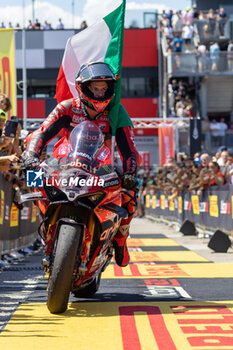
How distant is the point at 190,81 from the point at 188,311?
3439 cm

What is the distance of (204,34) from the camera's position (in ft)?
128

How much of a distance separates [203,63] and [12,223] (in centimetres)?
2575

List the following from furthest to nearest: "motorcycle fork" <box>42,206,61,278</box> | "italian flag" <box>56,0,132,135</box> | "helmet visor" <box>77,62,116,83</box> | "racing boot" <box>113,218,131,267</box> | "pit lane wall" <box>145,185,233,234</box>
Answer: "pit lane wall" <box>145,185,233,234</box> → "italian flag" <box>56,0,132,135</box> → "racing boot" <box>113,218,131,267</box> → "helmet visor" <box>77,62,116,83</box> → "motorcycle fork" <box>42,206,61,278</box>

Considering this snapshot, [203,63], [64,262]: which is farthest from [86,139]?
[203,63]

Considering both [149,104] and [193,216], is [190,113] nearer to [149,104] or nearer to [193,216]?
[149,104]

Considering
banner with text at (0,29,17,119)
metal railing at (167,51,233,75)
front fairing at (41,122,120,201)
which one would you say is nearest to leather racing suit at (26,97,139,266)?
front fairing at (41,122,120,201)

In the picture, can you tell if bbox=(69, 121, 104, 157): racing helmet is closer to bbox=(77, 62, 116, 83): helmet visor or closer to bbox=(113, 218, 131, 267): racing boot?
bbox=(77, 62, 116, 83): helmet visor

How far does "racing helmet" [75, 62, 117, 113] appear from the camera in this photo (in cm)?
640

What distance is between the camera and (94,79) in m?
6.38

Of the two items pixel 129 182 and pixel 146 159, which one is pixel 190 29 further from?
pixel 129 182

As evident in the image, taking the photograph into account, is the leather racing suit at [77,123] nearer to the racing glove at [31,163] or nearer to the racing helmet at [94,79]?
the racing helmet at [94,79]

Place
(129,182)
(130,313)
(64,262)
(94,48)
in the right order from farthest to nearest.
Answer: (94,48)
(129,182)
(130,313)
(64,262)

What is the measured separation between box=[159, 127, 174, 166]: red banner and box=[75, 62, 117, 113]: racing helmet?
2808 centimetres

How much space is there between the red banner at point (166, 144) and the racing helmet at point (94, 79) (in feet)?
92.1
